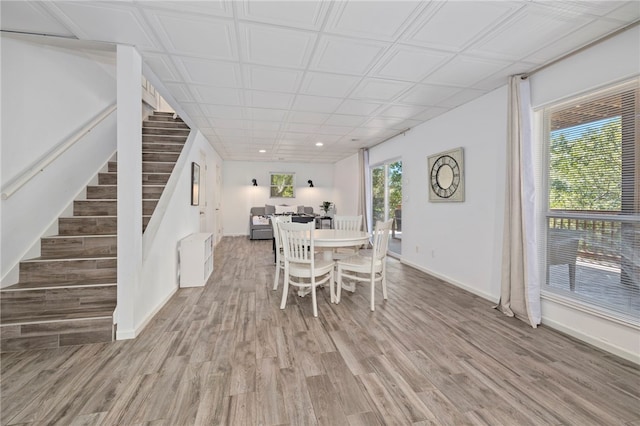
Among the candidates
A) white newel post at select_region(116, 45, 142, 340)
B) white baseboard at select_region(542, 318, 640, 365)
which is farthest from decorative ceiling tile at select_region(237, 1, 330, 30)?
white baseboard at select_region(542, 318, 640, 365)

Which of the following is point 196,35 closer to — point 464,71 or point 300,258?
point 300,258

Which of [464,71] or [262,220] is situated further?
[262,220]

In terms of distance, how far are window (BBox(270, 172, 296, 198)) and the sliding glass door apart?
3272mm

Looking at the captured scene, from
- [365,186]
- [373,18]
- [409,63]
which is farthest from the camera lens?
[365,186]

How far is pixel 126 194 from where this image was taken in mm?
2297

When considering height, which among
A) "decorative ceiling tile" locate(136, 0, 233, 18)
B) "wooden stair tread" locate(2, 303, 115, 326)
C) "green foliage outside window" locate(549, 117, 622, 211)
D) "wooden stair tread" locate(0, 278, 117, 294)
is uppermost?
"decorative ceiling tile" locate(136, 0, 233, 18)

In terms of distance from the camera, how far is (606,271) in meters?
2.27

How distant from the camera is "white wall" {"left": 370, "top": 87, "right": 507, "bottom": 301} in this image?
3.22 m

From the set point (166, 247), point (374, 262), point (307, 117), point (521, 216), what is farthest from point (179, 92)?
point (521, 216)

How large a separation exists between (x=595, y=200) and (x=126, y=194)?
411 centimetres

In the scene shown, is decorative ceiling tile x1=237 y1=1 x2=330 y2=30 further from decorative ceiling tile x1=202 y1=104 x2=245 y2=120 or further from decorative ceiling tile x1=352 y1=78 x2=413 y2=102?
decorative ceiling tile x1=202 y1=104 x2=245 y2=120

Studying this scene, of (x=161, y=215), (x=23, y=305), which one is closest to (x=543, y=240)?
(x=161, y=215)

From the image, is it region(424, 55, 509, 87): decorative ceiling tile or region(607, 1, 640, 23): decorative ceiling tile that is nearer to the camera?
region(607, 1, 640, 23): decorative ceiling tile

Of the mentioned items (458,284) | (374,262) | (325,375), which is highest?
(374,262)
